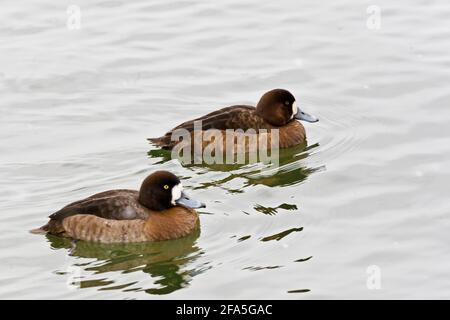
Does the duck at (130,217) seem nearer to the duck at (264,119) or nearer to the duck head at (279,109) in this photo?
the duck at (264,119)

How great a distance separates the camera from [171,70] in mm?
18984

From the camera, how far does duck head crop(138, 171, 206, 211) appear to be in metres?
13.3

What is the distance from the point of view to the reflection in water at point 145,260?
12.1 m

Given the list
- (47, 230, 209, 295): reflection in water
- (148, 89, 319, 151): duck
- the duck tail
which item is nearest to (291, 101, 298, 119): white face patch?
(148, 89, 319, 151): duck

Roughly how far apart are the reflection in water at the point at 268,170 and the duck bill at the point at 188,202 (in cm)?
120

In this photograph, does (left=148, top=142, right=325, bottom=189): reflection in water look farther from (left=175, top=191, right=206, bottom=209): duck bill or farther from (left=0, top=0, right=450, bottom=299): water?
(left=175, top=191, right=206, bottom=209): duck bill

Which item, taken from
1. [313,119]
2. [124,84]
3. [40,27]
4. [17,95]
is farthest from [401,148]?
[40,27]

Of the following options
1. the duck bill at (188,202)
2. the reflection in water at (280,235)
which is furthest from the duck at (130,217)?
the reflection in water at (280,235)

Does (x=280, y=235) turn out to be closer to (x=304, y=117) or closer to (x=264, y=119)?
(x=264, y=119)

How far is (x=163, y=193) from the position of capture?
43.9 ft

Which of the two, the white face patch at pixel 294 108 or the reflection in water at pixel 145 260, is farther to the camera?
the white face patch at pixel 294 108

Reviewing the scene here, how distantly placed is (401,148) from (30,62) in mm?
6864

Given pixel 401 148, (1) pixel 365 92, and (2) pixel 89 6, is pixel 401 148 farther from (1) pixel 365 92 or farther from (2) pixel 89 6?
(2) pixel 89 6
